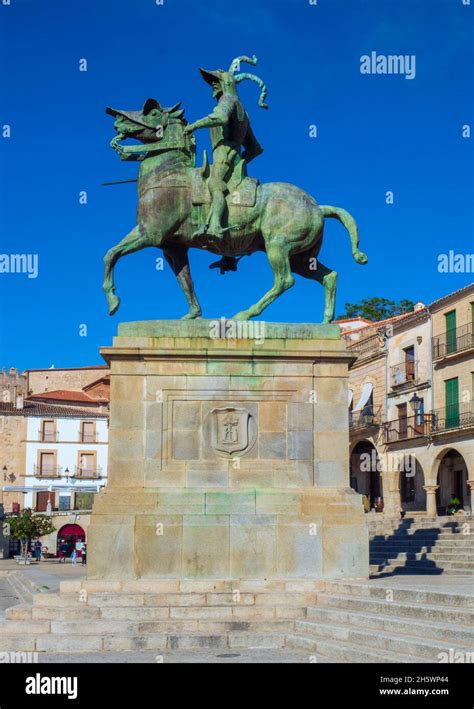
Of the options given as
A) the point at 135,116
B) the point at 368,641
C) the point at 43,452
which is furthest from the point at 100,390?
the point at 368,641

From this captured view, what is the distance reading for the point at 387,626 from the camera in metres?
A: 9.40

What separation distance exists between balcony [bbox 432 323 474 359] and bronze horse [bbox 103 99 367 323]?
30441 mm

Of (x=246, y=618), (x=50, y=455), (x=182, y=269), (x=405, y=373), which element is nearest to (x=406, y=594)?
(x=246, y=618)

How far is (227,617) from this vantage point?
10.8 meters

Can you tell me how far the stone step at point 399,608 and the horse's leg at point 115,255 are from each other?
5.15 m

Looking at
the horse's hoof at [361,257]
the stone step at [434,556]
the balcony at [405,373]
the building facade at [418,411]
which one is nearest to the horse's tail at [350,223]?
the horse's hoof at [361,257]

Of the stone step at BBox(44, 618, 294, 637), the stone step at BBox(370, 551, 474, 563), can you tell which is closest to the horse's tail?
the stone step at BBox(44, 618, 294, 637)

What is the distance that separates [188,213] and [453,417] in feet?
107

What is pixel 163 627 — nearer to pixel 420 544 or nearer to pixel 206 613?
pixel 206 613

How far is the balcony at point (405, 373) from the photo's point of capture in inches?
1881

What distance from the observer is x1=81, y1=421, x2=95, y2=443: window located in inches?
2601

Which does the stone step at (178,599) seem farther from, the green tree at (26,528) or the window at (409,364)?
the window at (409,364)

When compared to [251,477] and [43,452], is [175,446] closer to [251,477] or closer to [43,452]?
[251,477]

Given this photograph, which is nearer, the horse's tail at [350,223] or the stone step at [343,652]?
the stone step at [343,652]
